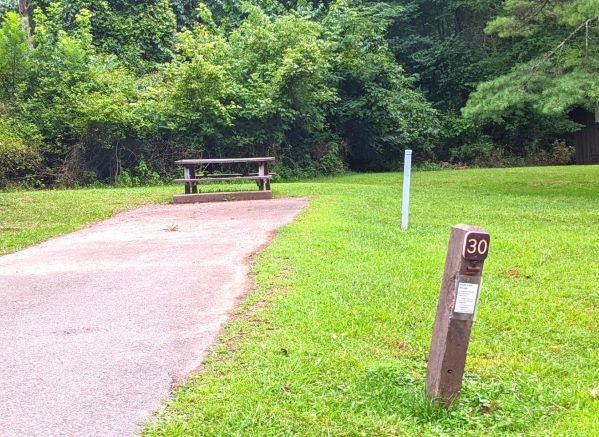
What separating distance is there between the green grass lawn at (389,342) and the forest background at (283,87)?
585 centimetres

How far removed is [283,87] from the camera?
1827 centimetres

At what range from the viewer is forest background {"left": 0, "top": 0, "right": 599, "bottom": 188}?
1246 cm

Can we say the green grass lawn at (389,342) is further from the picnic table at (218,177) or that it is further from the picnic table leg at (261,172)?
the picnic table leg at (261,172)

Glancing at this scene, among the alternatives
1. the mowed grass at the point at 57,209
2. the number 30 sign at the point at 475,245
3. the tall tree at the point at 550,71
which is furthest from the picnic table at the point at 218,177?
the number 30 sign at the point at 475,245

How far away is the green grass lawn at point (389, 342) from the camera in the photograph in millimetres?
2729

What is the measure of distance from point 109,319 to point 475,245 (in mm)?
2782

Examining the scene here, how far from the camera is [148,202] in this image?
1249cm

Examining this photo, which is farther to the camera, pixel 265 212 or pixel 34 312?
pixel 265 212

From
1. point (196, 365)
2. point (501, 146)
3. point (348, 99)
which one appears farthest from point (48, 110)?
point (501, 146)

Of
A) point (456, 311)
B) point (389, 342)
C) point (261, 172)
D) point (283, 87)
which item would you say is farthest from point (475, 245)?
point (283, 87)

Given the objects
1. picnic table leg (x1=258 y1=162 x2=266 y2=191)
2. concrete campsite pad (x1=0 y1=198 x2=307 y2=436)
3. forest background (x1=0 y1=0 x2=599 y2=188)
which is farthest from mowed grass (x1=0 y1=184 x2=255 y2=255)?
forest background (x1=0 y1=0 x2=599 y2=188)

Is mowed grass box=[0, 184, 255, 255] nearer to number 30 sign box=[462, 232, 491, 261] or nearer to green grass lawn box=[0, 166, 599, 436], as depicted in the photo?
green grass lawn box=[0, 166, 599, 436]

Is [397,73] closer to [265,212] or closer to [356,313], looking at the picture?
[265,212]

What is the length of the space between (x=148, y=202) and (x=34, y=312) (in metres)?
8.07
